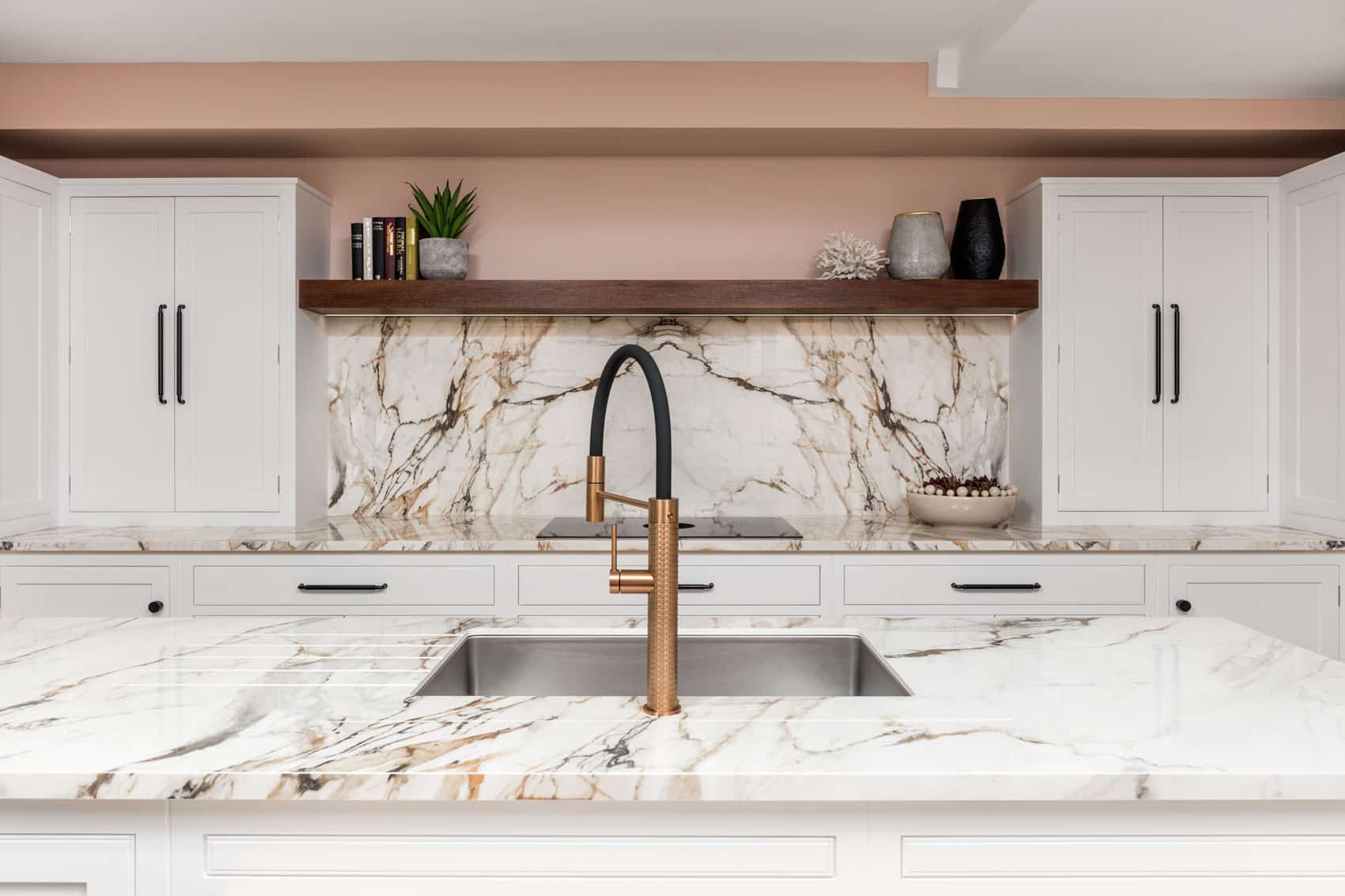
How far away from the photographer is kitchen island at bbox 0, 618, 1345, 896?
0.86 metres

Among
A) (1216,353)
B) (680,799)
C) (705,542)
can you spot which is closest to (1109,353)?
(1216,353)

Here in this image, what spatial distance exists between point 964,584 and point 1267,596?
94 centimetres

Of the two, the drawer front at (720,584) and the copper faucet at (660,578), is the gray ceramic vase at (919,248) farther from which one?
the copper faucet at (660,578)

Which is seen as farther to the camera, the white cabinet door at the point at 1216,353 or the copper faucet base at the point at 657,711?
the white cabinet door at the point at 1216,353

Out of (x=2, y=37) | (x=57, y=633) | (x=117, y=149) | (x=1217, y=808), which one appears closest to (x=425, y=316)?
(x=117, y=149)

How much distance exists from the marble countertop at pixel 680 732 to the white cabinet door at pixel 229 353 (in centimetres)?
168

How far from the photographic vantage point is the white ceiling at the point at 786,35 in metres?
2.48

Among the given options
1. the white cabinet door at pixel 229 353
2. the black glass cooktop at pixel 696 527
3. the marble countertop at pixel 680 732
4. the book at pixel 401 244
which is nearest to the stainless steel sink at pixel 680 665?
the marble countertop at pixel 680 732

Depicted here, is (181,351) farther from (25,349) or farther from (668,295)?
(668,295)

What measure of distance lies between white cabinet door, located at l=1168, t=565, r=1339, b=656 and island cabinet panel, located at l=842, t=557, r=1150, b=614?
5.4 inches

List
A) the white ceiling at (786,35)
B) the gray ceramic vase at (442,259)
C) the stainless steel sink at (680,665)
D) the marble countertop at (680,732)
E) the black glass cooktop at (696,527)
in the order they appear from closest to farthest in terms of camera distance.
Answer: the marble countertop at (680,732) < the stainless steel sink at (680,665) < the white ceiling at (786,35) < the black glass cooktop at (696,527) < the gray ceramic vase at (442,259)

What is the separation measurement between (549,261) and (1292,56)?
2.47m

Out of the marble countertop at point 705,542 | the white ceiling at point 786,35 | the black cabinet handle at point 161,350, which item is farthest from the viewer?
the black cabinet handle at point 161,350

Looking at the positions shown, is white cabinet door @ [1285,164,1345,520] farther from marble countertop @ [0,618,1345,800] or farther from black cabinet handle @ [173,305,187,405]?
black cabinet handle @ [173,305,187,405]
